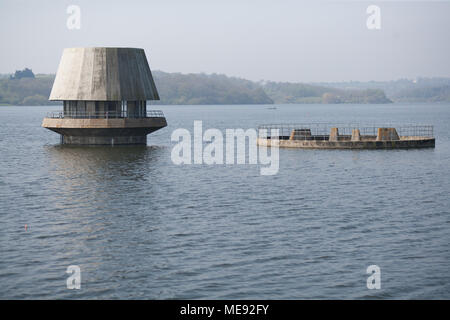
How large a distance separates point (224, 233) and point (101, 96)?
40.7 m

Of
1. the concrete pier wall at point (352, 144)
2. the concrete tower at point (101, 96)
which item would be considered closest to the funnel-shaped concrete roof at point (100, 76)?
the concrete tower at point (101, 96)

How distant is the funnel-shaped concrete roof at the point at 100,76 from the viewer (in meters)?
65.7

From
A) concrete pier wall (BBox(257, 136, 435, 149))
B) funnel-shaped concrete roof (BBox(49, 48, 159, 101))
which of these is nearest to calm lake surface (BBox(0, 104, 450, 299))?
funnel-shaped concrete roof (BBox(49, 48, 159, 101))

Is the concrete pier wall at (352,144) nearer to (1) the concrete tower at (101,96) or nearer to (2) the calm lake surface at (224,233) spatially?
(1) the concrete tower at (101,96)

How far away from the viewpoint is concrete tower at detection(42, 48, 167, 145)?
6544 centimetres

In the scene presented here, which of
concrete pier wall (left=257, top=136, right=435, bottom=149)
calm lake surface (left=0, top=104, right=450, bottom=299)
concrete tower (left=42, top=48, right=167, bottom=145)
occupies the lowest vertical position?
calm lake surface (left=0, top=104, right=450, bottom=299)

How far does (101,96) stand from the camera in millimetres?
65312

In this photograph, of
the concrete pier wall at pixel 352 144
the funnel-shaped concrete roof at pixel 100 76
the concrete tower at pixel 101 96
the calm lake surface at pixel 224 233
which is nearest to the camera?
the calm lake surface at pixel 224 233

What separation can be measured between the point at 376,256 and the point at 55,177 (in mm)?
28922

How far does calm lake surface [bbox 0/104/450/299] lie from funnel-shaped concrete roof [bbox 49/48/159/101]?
16.2 m

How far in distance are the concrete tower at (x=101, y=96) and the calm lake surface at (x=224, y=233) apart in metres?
15.0

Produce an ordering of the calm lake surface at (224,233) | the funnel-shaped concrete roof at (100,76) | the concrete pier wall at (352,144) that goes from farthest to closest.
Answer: the concrete pier wall at (352,144)
the funnel-shaped concrete roof at (100,76)
the calm lake surface at (224,233)

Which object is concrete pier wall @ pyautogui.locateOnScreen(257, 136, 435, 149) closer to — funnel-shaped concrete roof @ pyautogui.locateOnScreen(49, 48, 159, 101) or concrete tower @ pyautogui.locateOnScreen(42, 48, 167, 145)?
concrete tower @ pyautogui.locateOnScreen(42, 48, 167, 145)
